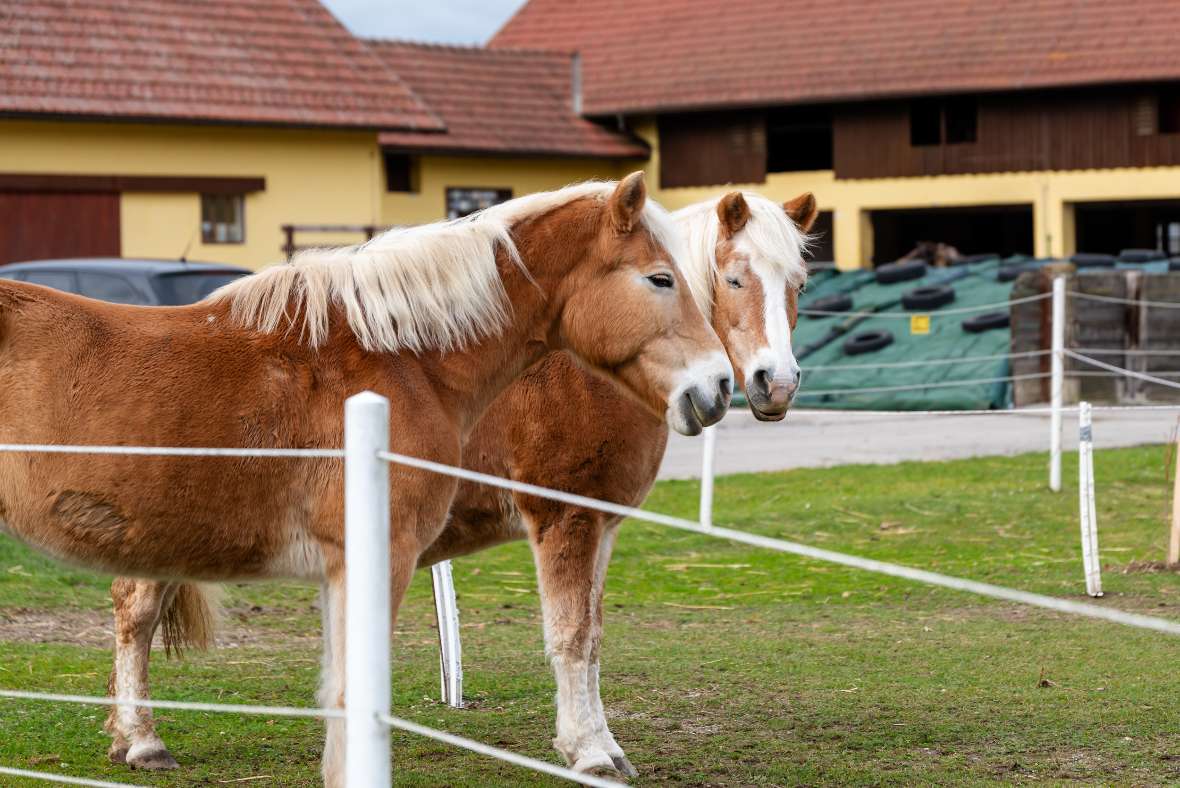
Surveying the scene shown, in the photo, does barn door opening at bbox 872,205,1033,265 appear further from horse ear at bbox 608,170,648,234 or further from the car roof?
horse ear at bbox 608,170,648,234

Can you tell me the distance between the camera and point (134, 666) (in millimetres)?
5219

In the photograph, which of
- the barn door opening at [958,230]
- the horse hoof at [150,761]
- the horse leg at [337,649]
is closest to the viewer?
the horse leg at [337,649]

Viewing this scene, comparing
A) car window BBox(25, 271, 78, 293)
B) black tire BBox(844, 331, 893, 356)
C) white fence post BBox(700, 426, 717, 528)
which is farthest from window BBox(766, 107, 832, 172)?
white fence post BBox(700, 426, 717, 528)

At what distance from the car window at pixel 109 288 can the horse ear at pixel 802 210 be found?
7.65 m

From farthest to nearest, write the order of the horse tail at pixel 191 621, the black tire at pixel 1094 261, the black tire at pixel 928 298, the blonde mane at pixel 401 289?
the black tire at pixel 1094 261 < the black tire at pixel 928 298 < the horse tail at pixel 191 621 < the blonde mane at pixel 401 289

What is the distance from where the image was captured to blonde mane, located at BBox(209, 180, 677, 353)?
13.6ft

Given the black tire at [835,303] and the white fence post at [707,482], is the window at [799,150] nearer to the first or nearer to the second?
the black tire at [835,303]

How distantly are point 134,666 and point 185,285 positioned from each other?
25.2 feet

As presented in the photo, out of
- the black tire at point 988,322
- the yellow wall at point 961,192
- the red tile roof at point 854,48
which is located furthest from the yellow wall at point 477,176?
the black tire at point 988,322

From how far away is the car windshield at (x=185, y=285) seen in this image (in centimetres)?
1227

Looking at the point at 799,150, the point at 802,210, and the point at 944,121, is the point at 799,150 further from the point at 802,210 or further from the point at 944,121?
the point at 802,210

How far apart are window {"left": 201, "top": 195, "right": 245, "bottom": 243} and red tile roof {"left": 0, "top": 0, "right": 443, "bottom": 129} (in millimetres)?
1592

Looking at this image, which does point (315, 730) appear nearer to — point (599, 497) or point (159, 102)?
point (599, 497)

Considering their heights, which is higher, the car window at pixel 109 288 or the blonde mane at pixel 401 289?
the car window at pixel 109 288
